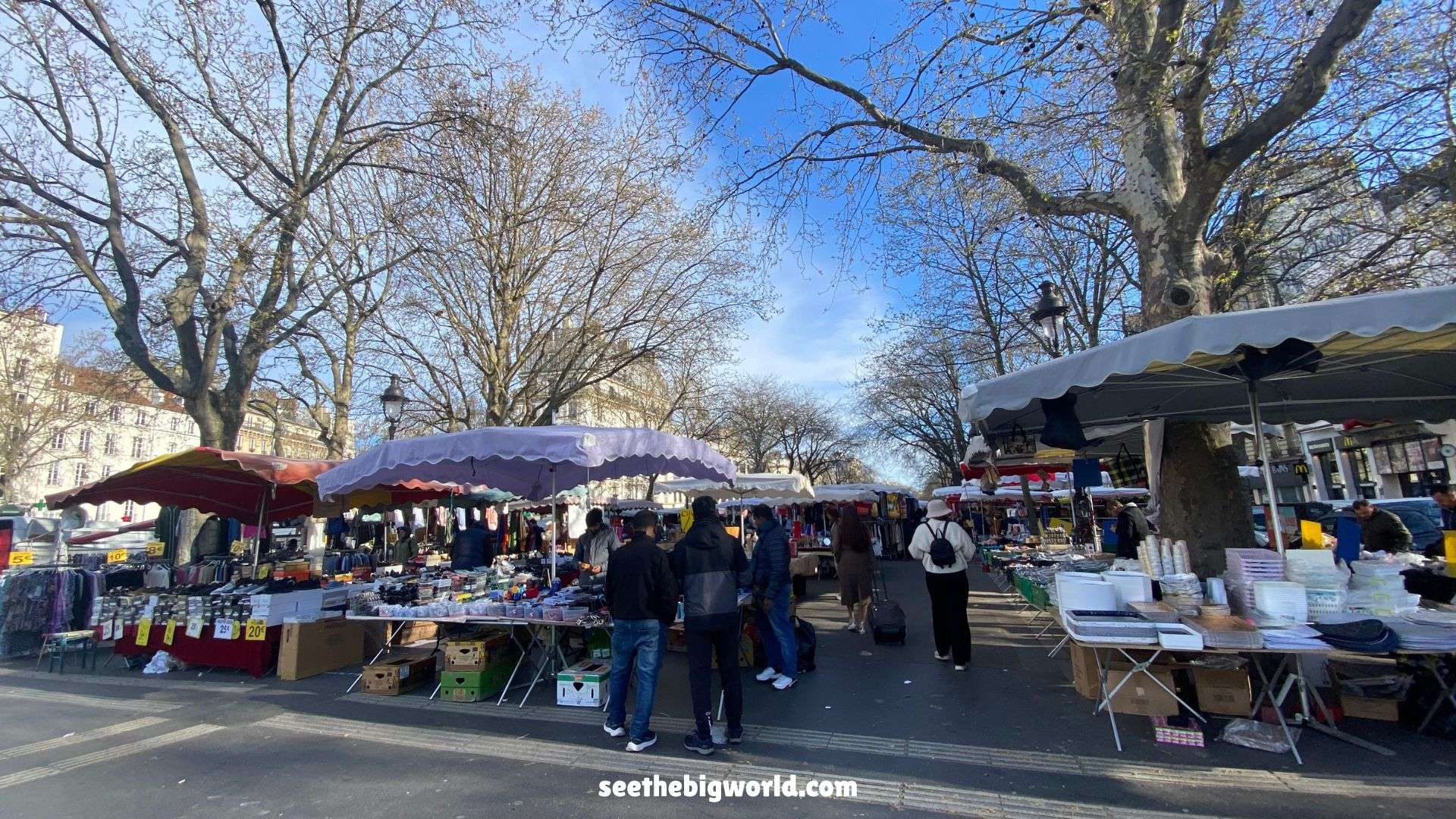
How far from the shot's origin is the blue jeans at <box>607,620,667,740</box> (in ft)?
15.8

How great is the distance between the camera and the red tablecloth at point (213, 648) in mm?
7484

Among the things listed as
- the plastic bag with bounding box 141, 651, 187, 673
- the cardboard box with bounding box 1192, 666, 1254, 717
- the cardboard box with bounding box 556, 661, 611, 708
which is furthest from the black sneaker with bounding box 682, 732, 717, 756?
the plastic bag with bounding box 141, 651, 187, 673

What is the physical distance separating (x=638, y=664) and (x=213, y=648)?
6.27 meters

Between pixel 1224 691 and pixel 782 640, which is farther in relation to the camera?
pixel 782 640

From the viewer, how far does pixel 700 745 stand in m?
4.62

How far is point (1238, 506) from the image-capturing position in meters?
5.73

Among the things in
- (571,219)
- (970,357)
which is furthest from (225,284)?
(970,357)

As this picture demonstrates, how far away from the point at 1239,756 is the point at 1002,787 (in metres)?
1.72

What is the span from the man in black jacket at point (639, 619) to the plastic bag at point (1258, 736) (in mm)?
4022

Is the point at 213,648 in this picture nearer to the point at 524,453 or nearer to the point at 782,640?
the point at 524,453

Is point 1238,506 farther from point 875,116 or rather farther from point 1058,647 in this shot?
point 875,116

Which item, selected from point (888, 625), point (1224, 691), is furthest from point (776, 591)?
point (1224, 691)

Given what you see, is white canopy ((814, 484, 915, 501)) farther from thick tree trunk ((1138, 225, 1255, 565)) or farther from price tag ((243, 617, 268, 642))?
price tag ((243, 617, 268, 642))

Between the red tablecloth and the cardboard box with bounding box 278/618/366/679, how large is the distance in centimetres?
15
